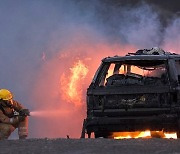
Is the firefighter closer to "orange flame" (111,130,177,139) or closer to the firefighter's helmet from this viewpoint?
the firefighter's helmet

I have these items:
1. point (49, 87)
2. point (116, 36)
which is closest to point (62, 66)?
point (49, 87)

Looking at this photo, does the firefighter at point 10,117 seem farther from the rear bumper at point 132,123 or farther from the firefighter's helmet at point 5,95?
the rear bumper at point 132,123

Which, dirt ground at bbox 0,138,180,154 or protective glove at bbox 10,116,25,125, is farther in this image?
protective glove at bbox 10,116,25,125

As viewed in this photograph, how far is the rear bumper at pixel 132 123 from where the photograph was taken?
948 centimetres

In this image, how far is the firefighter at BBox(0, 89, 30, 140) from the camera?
42.4 feet

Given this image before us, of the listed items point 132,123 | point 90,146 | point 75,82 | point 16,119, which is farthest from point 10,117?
point 75,82

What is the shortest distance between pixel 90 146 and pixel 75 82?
23445 millimetres

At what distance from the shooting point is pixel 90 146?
789 centimetres

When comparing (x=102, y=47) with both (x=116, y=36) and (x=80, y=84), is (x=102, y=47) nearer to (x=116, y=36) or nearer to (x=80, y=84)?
(x=116, y=36)

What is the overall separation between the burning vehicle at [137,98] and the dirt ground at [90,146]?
1.11 meters

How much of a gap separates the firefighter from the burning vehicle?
11.3ft

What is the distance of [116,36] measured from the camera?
34.2 m

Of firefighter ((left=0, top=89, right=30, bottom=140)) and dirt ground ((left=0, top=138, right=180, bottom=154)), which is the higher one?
firefighter ((left=0, top=89, right=30, bottom=140))

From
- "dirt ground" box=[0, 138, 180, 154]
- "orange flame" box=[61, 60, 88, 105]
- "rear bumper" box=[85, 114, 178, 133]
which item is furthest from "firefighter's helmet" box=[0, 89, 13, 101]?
"orange flame" box=[61, 60, 88, 105]
